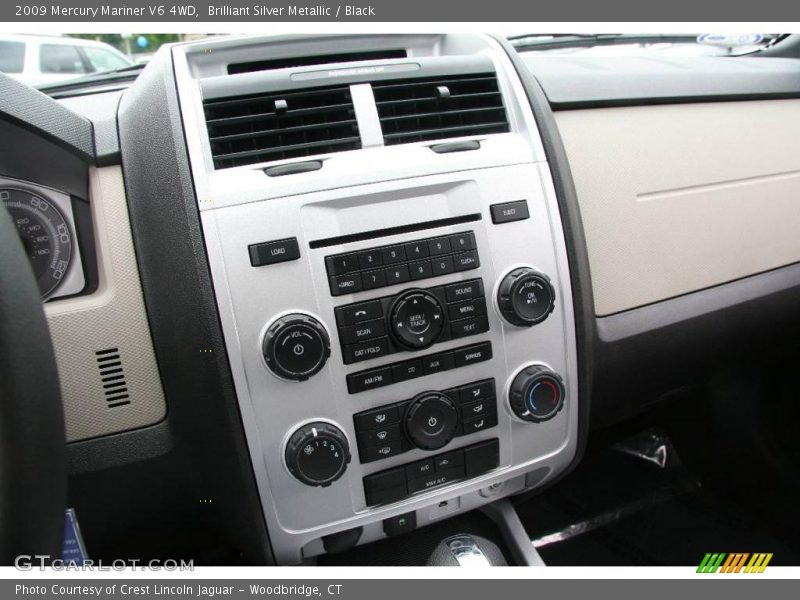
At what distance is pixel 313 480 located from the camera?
37.8 inches

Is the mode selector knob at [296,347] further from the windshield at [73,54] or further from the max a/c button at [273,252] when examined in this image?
the windshield at [73,54]

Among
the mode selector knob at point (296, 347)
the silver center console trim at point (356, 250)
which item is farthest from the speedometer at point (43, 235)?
the mode selector knob at point (296, 347)

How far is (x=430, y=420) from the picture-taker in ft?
3.34

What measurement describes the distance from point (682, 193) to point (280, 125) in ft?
2.62

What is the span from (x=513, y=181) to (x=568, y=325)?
0.27 m

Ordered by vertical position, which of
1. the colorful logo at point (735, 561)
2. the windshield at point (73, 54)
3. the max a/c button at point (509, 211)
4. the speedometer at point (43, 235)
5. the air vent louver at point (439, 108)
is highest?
the windshield at point (73, 54)

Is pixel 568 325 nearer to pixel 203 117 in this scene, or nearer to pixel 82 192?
pixel 203 117

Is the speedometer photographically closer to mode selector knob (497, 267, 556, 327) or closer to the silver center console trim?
the silver center console trim

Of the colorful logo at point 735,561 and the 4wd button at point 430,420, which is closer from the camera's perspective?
the 4wd button at point 430,420

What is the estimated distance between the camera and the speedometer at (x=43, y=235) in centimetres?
98

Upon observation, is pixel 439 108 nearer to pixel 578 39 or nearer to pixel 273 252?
pixel 273 252

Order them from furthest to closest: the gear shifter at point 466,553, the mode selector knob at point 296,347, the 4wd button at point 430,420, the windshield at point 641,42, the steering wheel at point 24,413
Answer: the windshield at point 641,42 → the gear shifter at point 466,553 → the 4wd button at point 430,420 → the mode selector knob at point 296,347 → the steering wheel at point 24,413

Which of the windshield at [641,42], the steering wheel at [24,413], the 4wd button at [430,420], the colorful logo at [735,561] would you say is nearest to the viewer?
the steering wheel at [24,413]

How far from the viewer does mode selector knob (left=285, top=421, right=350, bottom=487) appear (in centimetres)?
95
